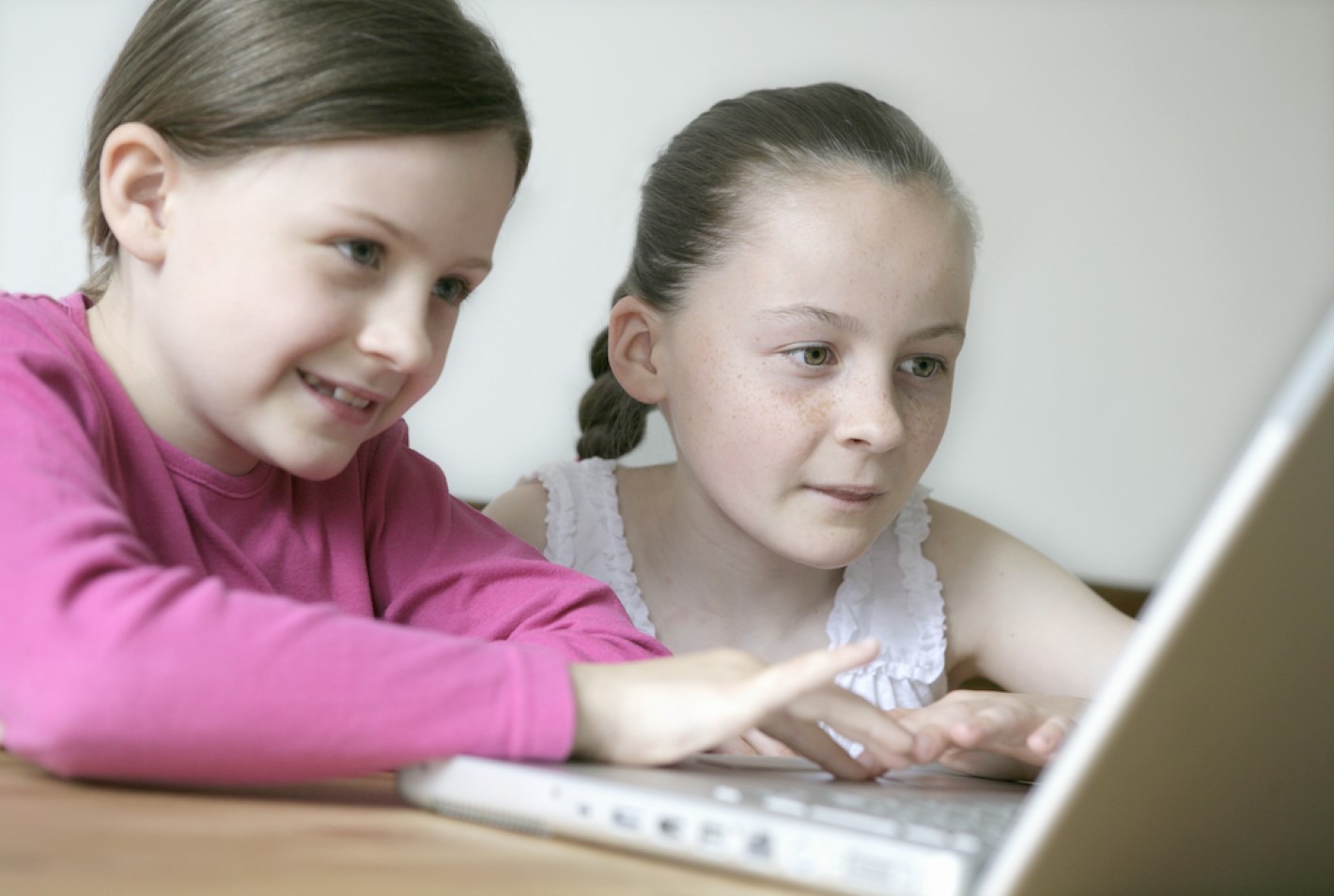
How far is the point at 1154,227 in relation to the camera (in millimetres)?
2139

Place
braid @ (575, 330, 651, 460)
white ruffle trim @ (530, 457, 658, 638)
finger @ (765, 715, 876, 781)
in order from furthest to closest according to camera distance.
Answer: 1. braid @ (575, 330, 651, 460)
2. white ruffle trim @ (530, 457, 658, 638)
3. finger @ (765, 715, 876, 781)

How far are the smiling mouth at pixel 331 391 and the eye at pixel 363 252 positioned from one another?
0.09m

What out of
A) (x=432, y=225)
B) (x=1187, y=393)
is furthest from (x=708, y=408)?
(x=1187, y=393)

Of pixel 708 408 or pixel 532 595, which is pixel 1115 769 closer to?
pixel 532 595

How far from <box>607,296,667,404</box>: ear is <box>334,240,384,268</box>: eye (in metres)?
0.55

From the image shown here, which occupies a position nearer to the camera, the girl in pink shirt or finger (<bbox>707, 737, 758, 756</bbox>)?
the girl in pink shirt

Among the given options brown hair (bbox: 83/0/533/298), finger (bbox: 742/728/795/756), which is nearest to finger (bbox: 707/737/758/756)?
finger (bbox: 742/728/795/756)

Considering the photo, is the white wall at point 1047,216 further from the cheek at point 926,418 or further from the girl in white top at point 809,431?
the cheek at point 926,418

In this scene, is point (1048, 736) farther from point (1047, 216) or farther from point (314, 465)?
point (1047, 216)

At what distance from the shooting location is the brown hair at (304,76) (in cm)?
86

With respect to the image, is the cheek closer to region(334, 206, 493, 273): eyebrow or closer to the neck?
the neck

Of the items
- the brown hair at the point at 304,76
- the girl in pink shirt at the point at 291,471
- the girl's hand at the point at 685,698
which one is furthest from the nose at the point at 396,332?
the girl's hand at the point at 685,698

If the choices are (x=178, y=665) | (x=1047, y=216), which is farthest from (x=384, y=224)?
(x=1047, y=216)

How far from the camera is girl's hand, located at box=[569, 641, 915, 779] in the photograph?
0.65 meters
